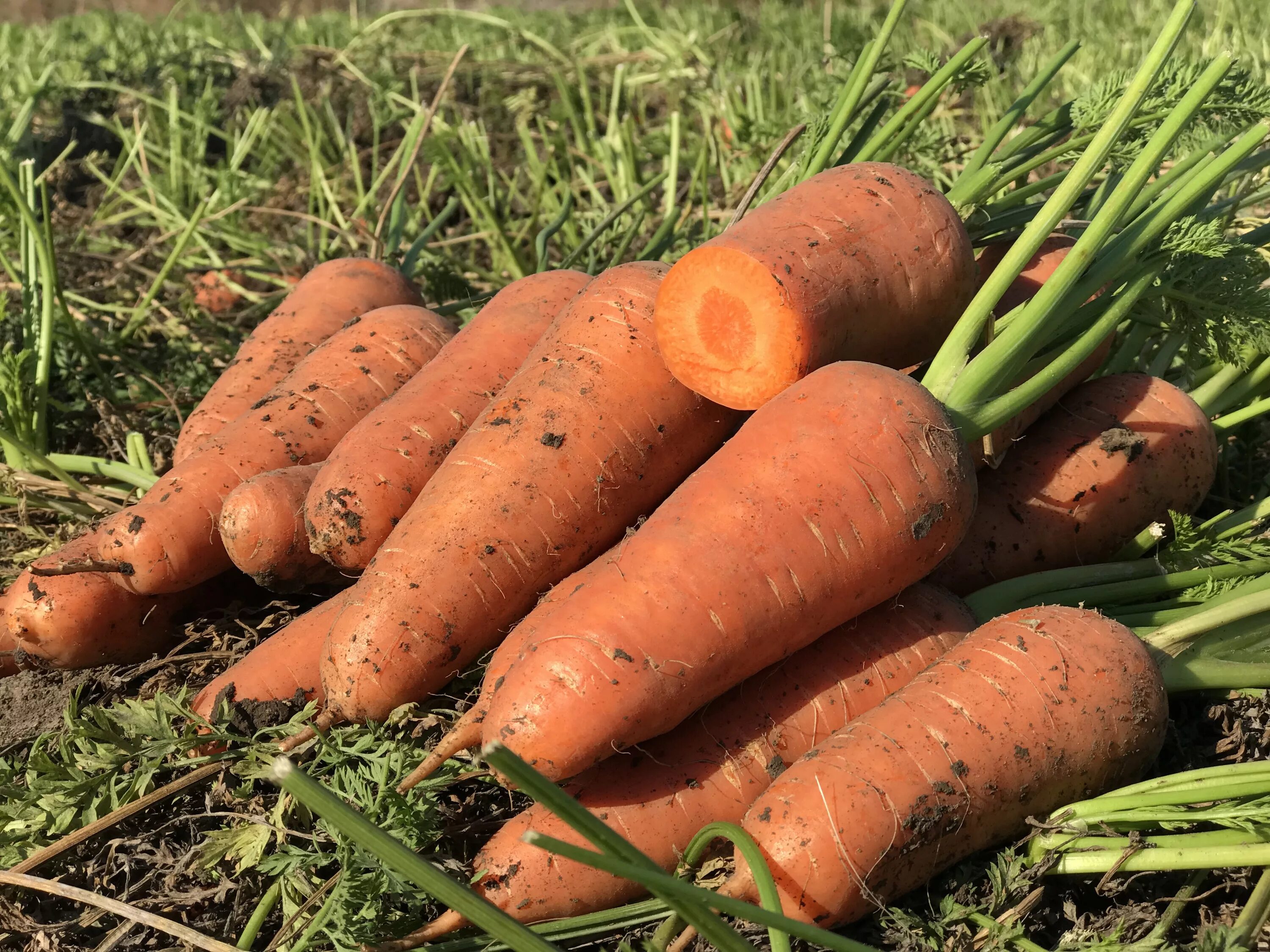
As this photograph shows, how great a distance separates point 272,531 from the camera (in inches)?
95.7

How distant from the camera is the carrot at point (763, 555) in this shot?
2.01m

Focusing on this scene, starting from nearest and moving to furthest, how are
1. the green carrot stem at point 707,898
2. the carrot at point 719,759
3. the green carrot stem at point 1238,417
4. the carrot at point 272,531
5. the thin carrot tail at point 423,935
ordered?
the green carrot stem at point 707,898
the thin carrot tail at point 423,935
the carrot at point 719,759
the carrot at point 272,531
the green carrot stem at point 1238,417

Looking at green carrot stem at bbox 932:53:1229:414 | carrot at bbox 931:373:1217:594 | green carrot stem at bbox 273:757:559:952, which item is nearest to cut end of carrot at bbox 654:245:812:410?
green carrot stem at bbox 932:53:1229:414

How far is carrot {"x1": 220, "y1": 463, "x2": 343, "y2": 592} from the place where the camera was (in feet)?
7.90

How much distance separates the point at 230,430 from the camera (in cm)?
280

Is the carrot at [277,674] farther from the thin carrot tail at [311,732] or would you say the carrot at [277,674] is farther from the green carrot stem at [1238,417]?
the green carrot stem at [1238,417]

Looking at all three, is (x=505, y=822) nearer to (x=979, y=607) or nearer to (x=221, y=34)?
(x=979, y=607)

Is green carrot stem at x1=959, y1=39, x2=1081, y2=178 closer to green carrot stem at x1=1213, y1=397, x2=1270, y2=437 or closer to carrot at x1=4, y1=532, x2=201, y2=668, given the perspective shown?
green carrot stem at x1=1213, y1=397, x2=1270, y2=437

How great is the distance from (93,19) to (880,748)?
10.4 metres

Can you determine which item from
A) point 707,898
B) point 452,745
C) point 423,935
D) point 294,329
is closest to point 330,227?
point 294,329

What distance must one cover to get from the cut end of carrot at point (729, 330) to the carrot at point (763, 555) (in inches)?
3.6

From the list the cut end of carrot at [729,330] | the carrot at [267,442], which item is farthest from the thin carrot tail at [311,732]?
the cut end of carrot at [729,330]

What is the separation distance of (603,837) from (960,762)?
2.79ft

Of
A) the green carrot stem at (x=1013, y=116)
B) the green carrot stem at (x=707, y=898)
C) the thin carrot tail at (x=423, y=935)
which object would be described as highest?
the green carrot stem at (x=1013, y=116)
